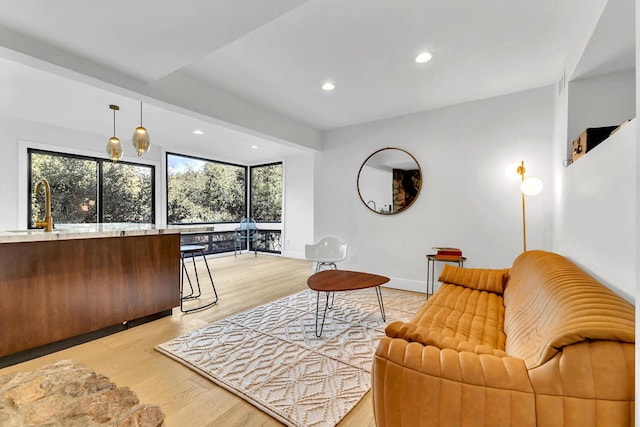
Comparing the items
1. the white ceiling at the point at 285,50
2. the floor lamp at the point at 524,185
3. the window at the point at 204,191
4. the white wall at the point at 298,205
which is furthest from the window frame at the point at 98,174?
the floor lamp at the point at 524,185

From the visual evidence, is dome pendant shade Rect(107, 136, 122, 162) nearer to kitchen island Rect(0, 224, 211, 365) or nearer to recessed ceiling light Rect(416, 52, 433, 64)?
kitchen island Rect(0, 224, 211, 365)

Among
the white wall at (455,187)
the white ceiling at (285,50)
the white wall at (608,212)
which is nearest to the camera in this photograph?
the white wall at (608,212)

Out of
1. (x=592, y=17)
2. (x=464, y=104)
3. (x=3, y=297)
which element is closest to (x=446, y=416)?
(x=592, y=17)

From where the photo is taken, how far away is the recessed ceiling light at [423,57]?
2439mm

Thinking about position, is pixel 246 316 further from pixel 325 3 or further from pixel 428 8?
pixel 428 8

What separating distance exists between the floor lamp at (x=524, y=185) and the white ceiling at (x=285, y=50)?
2.90 ft

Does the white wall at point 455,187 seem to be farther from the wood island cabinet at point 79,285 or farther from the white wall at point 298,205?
the wood island cabinet at point 79,285

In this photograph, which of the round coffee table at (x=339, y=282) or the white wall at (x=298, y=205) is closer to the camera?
the round coffee table at (x=339, y=282)

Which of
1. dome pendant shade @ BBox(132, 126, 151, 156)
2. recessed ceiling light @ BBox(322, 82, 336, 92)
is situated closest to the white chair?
recessed ceiling light @ BBox(322, 82, 336, 92)

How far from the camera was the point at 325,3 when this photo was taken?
6.01 ft

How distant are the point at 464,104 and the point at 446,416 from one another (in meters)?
3.57

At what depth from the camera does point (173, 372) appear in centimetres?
197

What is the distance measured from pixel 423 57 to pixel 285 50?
117 centimetres

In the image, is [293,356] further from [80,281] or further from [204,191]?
[204,191]
